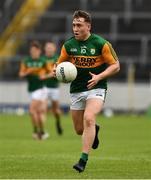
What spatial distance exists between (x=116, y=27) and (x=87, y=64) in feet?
82.8

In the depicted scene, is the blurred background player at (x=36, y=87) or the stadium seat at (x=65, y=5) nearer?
the blurred background player at (x=36, y=87)

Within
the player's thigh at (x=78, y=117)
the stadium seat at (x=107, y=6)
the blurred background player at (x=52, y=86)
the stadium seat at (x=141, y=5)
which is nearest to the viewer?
the player's thigh at (x=78, y=117)

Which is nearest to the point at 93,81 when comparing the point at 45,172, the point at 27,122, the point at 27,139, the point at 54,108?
the point at 45,172

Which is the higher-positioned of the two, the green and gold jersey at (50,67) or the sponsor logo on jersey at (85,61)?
the sponsor logo on jersey at (85,61)

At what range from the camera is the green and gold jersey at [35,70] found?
72.0 feet

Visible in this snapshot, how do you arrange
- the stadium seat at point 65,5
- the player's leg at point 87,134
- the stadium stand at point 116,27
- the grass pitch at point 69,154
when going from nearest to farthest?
the grass pitch at point 69,154 < the player's leg at point 87,134 < the stadium stand at point 116,27 < the stadium seat at point 65,5

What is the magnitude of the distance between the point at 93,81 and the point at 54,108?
11.3 metres

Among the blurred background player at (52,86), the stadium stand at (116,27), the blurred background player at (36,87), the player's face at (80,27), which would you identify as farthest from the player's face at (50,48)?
the stadium stand at (116,27)

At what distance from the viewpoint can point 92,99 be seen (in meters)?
12.3

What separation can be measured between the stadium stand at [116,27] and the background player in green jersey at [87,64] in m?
22.0

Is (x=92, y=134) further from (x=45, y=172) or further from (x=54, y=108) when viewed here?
(x=54, y=108)

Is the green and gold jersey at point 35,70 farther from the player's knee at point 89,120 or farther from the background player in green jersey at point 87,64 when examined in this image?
the player's knee at point 89,120

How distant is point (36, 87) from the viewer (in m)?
21.9

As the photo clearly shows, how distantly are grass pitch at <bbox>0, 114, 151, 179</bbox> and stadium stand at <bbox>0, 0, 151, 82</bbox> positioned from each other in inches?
365
